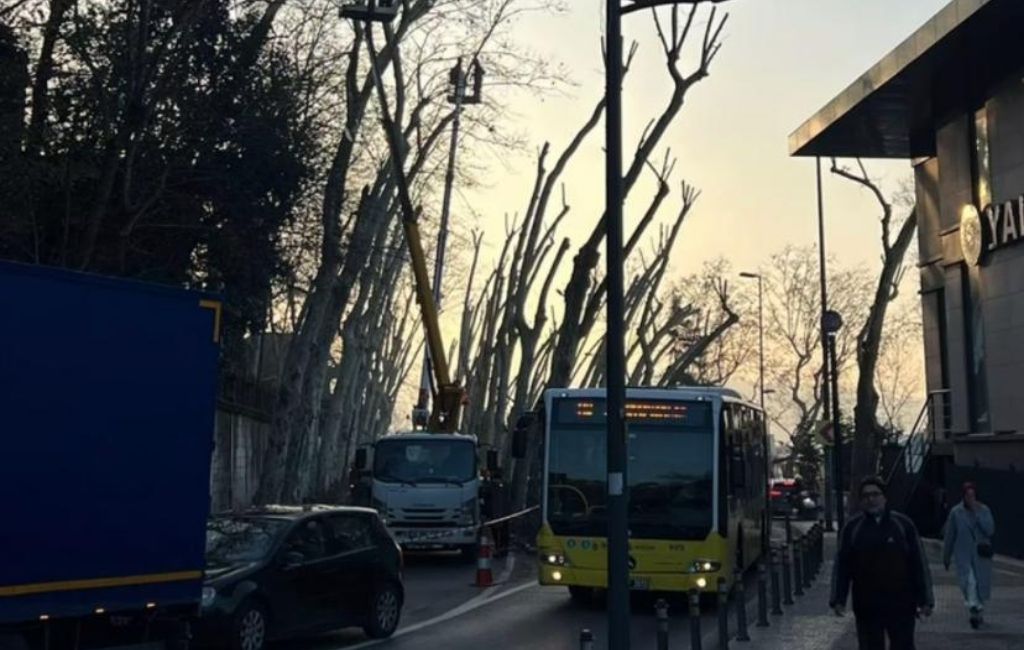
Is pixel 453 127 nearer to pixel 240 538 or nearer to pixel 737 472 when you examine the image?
pixel 737 472

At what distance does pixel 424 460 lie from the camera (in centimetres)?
2797

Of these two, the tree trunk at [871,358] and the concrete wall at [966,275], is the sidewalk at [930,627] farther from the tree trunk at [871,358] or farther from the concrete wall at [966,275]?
the tree trunk at [871,358]

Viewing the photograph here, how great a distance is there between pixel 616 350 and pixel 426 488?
1579 centimetres

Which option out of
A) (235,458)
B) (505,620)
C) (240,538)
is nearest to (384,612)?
(240,538)

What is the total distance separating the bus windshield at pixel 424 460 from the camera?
27.8 meters

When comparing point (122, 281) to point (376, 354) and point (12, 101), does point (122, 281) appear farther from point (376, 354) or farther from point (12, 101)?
point (376, 354)

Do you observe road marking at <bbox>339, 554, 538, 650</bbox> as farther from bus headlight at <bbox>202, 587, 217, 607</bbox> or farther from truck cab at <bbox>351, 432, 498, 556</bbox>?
bus headlight at <bbox>202, 587, 217, 607</bbox>

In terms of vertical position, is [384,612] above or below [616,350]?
below

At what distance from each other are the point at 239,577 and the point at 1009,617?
10069 millimetres

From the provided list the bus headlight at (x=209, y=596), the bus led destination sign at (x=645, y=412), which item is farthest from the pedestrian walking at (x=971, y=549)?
the bus headlight at (x=209, y=596)

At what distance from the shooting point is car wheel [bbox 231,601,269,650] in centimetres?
1310


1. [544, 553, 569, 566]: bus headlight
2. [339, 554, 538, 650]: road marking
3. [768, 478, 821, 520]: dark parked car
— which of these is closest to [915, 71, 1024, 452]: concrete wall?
[339, 554, 538, 650]: road marking

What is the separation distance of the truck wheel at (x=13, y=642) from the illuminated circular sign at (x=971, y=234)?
87.5 feet

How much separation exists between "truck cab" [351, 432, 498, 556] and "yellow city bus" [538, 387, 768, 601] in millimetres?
8434
